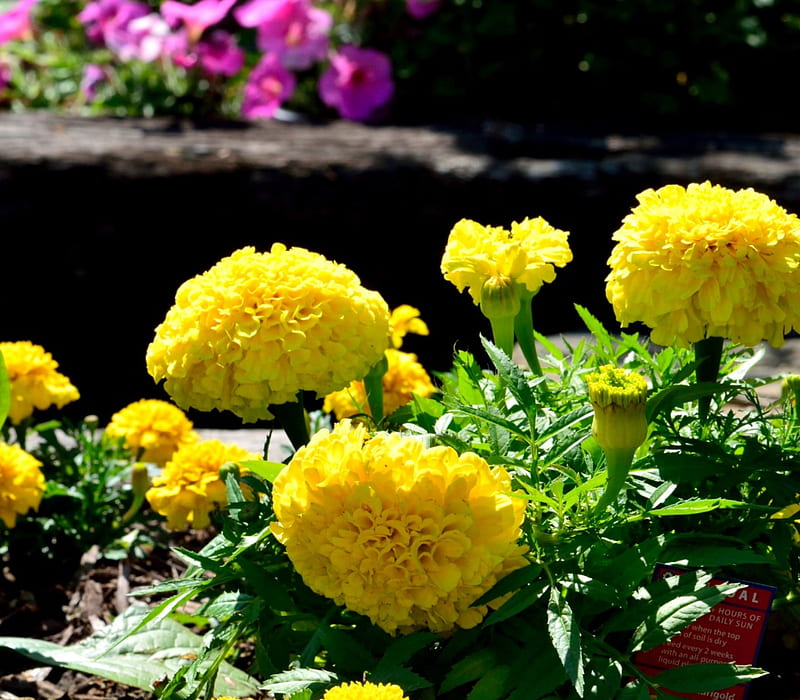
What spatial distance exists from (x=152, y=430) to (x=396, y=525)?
3.64 ft

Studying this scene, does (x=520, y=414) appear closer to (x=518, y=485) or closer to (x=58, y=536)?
(x=518, y=485)

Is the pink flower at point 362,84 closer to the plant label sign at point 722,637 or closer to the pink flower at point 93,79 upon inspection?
the pink flower at point 93,79

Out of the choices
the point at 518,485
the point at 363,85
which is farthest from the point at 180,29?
the point at 518,485

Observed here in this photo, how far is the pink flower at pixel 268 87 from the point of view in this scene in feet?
14.2

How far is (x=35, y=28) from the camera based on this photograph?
5234mm

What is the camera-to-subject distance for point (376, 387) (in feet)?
5.54

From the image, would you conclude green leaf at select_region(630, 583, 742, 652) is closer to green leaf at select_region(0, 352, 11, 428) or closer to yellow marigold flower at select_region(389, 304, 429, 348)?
yellow marigold flower at select_region(389, 304, 429, 348)

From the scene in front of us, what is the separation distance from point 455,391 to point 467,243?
8.6 inches

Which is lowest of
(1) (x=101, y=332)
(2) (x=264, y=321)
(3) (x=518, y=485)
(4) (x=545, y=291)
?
(1) (x=101, y=332)

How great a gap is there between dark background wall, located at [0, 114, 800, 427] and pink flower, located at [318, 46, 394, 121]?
1.92 feet

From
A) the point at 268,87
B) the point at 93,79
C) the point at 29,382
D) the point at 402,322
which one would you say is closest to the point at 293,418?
the point at 402,322

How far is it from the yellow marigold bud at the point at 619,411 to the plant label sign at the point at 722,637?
0.23 metres

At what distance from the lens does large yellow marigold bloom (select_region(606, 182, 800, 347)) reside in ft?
4.44

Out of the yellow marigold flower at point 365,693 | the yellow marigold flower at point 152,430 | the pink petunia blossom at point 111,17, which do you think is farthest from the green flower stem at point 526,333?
the pink petunia blossom at point 111,17
